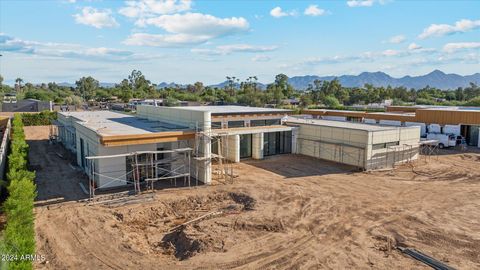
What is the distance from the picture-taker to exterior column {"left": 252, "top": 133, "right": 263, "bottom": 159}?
33469 mm

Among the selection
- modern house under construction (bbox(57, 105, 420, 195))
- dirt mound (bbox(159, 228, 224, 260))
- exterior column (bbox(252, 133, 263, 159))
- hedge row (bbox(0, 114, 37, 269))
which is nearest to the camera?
hedge row (bbox(0, 114, 37, 269))

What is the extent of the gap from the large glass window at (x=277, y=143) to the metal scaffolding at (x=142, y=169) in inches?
434

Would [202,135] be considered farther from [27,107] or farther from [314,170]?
[27,107]

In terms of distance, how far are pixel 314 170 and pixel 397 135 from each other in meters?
8.53

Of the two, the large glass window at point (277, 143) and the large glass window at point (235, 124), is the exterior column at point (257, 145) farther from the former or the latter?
the large glass window at point (235, 124)

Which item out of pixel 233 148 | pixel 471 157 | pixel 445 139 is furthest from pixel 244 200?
pixel 445 139

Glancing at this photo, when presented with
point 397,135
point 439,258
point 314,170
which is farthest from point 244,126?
point 439,258

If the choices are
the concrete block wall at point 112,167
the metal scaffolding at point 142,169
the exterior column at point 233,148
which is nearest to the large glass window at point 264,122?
the exterior column at point 233,148

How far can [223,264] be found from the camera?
1396cm

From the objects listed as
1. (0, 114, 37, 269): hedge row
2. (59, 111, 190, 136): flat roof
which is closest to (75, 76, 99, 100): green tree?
(59, 111, 190, 136): flat roof

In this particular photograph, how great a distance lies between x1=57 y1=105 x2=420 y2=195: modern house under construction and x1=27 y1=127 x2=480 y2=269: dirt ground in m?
2.31

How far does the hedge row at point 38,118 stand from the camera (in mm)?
60375

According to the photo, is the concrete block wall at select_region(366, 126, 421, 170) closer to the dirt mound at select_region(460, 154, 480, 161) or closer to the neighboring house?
the dirt mound at select_region(460, 154, 480, 161)

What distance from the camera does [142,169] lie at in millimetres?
24625
